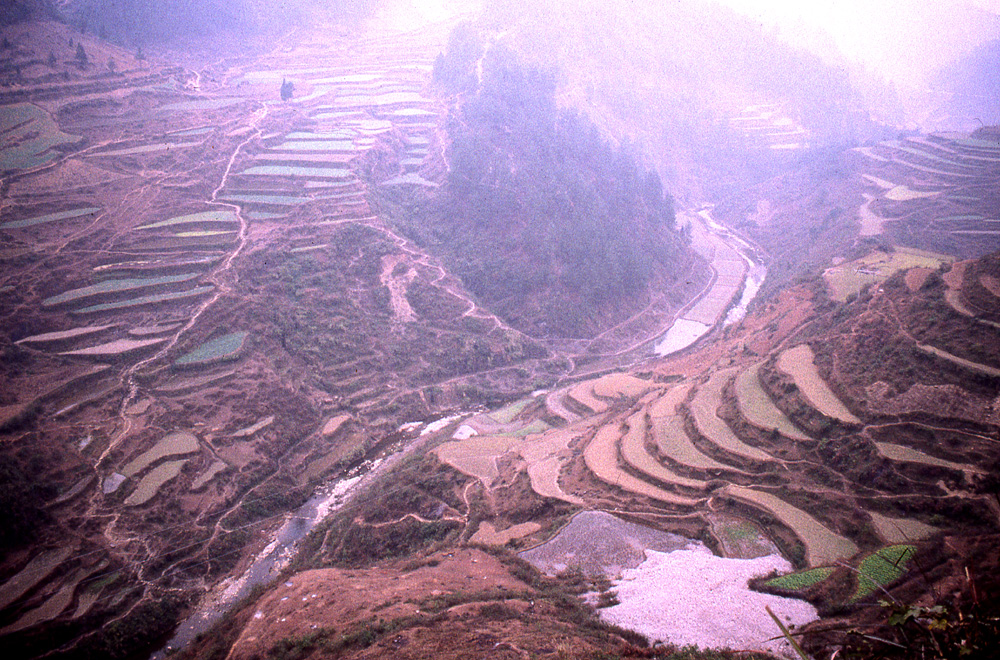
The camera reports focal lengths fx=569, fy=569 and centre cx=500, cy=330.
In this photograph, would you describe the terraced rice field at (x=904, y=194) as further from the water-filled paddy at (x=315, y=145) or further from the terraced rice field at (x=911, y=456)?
the water-filled paddy at (x=315, y=145)

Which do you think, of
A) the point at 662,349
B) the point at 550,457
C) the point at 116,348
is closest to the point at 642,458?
the point at 550,457

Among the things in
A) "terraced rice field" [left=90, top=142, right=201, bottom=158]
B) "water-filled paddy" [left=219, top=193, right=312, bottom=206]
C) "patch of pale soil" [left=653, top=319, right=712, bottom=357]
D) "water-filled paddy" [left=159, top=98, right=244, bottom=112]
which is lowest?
"patch of pale soil" [left=653, top=319, right=712, bottom=357]

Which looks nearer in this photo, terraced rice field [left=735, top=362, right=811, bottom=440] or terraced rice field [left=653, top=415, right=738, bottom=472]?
terraced rice field [left=653, top=415, right=738, bottom=472]

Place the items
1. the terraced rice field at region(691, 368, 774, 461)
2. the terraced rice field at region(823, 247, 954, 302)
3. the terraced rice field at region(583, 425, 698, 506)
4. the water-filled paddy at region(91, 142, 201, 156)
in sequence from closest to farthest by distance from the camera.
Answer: the terraced rice field at region(583, 425, 698, 506) < the terraced rice field at region(691, 368, 774, 461) < the terraced rice field at region(823, 247, 954, 302) < the water-filled paddy at region(91, 142, 201, 156)

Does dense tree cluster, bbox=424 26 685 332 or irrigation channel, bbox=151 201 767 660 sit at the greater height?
dense tree cluster, bbox=424 26 685 332

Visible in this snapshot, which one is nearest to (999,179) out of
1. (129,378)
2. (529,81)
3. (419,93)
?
(529,81)

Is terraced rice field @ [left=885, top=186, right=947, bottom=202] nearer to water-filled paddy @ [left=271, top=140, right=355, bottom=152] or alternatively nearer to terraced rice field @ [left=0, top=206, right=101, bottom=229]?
water-filled paddy @ [left=271, top=140, right=355, bottom=152]

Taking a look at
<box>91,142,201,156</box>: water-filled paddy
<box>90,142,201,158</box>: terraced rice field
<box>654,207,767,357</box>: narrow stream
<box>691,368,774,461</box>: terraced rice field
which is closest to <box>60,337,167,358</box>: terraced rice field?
<box>90,142,201,158</box>: terraced rice field
